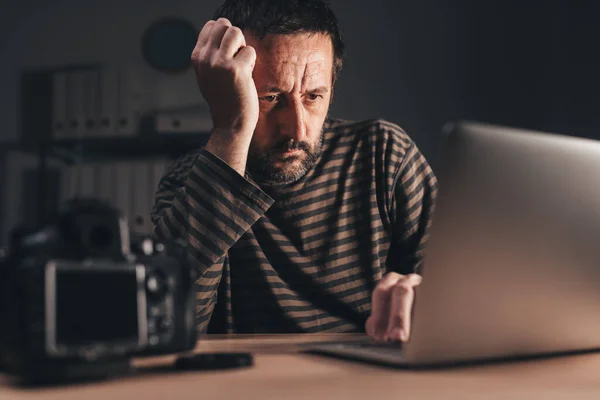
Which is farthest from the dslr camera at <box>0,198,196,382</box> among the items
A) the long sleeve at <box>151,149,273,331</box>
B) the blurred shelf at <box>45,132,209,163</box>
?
the blurred shelf at <box>45,132,209,163</box>

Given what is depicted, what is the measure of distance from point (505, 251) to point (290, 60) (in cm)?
84

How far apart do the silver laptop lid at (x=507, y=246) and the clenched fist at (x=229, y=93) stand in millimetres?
569

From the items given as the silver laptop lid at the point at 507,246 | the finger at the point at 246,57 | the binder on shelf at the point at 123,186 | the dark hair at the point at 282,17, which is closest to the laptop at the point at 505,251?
the silver laptop lid at the point at 507,246

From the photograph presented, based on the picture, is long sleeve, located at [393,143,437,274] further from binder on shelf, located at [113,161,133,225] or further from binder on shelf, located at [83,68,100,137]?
binder on shelf, located at [83,68,100,137]

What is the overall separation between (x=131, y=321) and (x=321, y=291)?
804 mm

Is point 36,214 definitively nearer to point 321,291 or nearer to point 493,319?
point 321,291

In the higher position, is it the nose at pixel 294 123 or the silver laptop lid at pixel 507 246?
the nose at pixel 294 123

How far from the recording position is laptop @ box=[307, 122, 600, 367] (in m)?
0.55

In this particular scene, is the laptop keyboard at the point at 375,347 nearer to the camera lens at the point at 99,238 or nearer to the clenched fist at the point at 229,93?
the camera lens at the point at 99,238

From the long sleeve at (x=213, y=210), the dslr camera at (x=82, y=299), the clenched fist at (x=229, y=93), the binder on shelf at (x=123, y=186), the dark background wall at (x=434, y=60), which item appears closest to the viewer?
the dslr camera at (x=82, y=299)

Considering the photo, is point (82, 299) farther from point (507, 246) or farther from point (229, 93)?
point (229, 93)

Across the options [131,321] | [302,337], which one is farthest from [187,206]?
[131,321]

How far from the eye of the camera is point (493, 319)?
0.60 metres

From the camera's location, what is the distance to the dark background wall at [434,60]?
237cm
